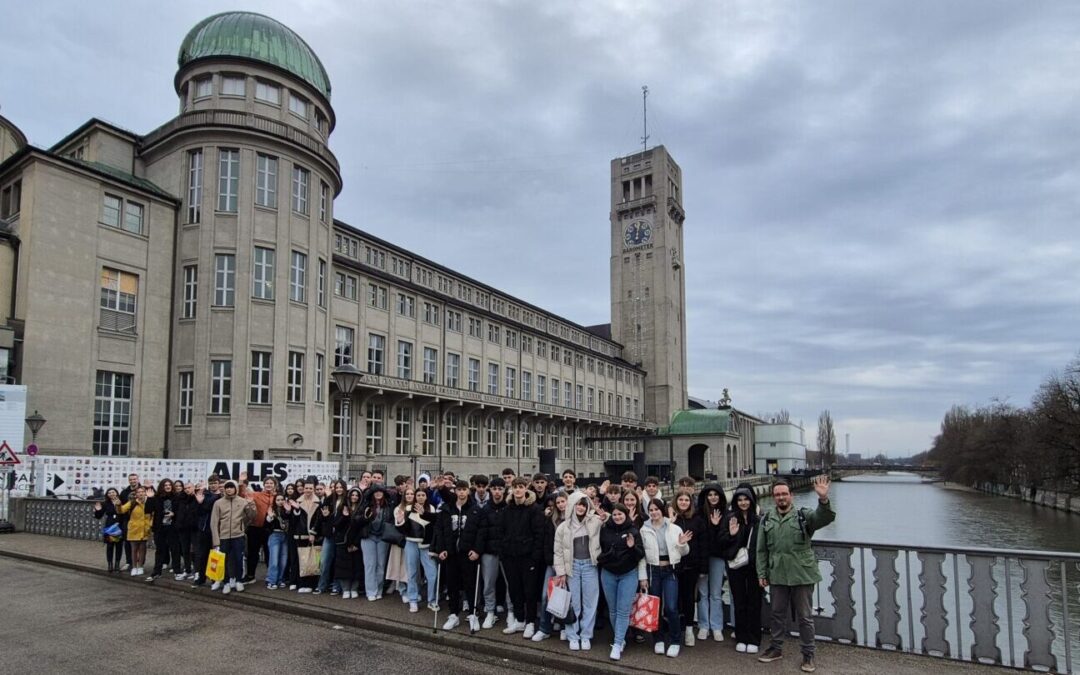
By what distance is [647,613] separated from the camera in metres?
7.70

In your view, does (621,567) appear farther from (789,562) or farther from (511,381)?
(511,381)

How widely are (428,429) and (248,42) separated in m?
26.3

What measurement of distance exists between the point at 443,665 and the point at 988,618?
603cm

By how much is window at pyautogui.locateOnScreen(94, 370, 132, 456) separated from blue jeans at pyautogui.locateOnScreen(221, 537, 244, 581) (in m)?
20.3

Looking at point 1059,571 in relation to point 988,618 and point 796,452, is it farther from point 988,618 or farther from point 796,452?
point 796,452

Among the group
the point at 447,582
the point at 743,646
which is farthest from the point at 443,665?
the point at 743,646

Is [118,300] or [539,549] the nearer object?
[539,549]

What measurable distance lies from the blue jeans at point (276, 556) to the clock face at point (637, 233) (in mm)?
80645

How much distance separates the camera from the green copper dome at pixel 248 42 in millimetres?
31484

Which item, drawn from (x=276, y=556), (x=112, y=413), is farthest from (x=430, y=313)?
(x=276, y=556)

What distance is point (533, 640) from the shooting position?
8.34 metres

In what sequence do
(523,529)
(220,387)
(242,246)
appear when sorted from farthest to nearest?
(242,246) → (220,387) → (523,529)

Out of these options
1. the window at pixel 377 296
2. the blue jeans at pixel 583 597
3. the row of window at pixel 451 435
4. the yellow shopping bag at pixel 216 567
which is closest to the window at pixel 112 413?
the row of window at pixel 451 435

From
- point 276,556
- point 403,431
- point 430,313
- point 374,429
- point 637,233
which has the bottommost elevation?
point 276,556
